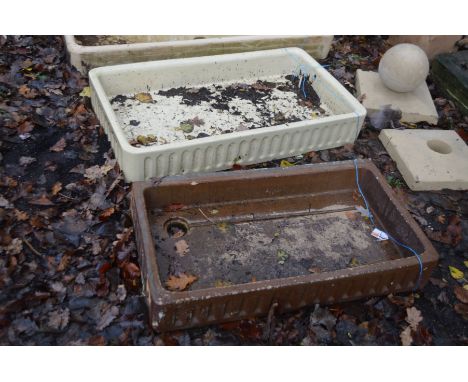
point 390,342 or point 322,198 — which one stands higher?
point 322,198

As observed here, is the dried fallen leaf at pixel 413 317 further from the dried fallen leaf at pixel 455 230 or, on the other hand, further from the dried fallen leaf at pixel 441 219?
the dried fallen leaf at pixel 441 219

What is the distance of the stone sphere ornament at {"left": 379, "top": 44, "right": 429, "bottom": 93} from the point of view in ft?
18.2

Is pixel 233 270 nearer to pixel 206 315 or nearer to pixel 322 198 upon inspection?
pixel 206 315

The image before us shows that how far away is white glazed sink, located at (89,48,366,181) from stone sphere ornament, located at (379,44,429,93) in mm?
776

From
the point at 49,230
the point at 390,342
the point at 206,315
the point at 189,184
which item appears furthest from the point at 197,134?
the point at 390,342

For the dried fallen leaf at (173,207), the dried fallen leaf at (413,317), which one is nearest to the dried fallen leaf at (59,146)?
the dried fallen leaf at (173,207)

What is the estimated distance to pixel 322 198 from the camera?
14.8 feet

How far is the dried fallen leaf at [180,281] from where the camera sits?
365 centimetres

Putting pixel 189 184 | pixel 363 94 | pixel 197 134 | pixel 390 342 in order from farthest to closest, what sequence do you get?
1. pixel 363 94
2. pixel 197 134
3. pixel 189 184
4. pixel 390 342

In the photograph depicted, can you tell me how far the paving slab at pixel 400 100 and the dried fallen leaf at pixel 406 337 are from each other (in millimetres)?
2812

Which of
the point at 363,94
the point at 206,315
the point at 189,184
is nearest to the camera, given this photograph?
the point at 206,315

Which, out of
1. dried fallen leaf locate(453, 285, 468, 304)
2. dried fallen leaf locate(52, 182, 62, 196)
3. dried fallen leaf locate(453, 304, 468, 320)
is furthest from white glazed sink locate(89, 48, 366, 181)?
dried fallen leaf locate(453, 304, 468, 320)

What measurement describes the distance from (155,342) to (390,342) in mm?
1742

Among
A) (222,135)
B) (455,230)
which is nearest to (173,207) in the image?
(222,135)
